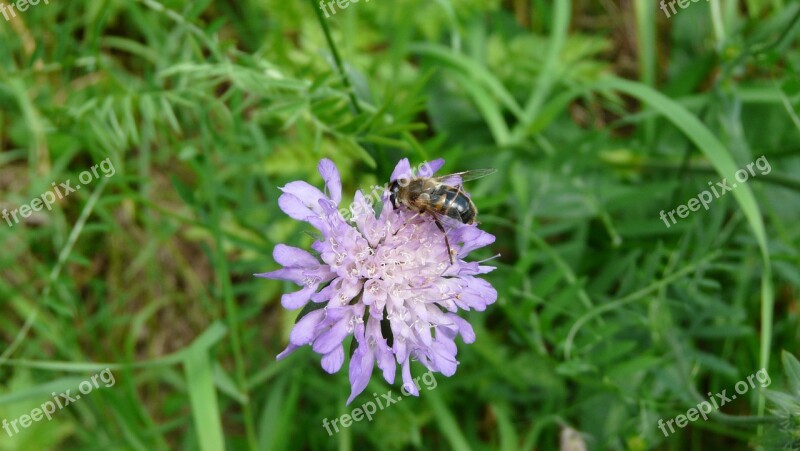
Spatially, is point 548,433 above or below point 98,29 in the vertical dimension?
below

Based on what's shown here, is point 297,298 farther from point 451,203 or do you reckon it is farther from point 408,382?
point 451,203

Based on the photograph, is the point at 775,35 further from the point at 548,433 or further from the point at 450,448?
the point at 450,448

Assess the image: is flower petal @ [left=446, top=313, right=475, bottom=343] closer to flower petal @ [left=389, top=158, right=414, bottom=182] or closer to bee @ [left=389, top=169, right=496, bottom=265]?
bee @ [left=389, top=169, right=496, bottom=265]

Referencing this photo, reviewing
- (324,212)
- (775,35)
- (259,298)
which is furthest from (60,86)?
(775,35)

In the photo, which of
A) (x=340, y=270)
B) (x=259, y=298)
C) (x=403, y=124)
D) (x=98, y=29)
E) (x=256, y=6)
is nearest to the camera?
(x=340, y=270)

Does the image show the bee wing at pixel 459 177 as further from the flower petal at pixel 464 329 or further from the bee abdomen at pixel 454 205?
the flower petal at pixel 464 329

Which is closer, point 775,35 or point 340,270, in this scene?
point 340,270
